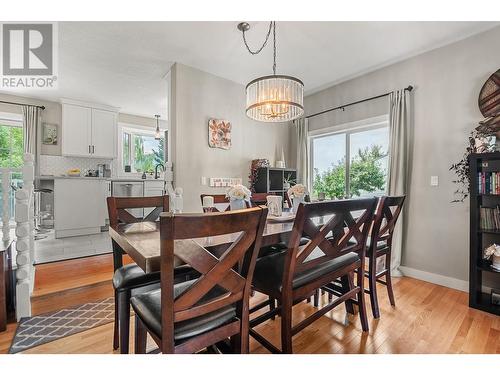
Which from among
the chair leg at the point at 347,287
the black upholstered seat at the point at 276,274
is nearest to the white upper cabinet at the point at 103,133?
the black upholstered seat at the point at 276,274

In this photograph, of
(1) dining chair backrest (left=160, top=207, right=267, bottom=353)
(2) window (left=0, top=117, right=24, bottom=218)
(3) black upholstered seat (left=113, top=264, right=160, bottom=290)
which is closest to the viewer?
(1) dining chair backrest (left=160, top=207, right=267, bottom=353)

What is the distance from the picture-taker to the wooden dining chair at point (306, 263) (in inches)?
47.7

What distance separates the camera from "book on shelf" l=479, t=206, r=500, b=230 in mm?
2109

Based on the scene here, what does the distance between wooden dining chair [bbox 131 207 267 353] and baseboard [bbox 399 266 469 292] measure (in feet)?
8.53

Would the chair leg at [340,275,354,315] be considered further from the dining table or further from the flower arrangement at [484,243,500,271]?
the flower arrangement at [484,243,500,271]

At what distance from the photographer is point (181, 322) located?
0.93 meters

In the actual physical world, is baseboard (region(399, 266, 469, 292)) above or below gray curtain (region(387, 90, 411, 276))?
below

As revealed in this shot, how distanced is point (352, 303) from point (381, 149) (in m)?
2.18

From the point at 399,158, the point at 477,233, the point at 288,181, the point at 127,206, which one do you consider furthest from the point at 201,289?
the point at 288,181

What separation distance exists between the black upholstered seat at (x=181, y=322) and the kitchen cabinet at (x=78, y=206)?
3.93 meters

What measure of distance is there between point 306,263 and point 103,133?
5.08 metres

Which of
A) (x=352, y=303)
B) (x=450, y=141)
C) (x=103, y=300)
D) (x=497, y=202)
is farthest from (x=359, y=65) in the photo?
(x=103, y=300)

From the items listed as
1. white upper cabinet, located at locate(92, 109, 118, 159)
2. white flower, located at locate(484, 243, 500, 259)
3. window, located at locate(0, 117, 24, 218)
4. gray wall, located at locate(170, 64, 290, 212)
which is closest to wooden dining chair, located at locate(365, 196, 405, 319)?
white flower, located at locate(484, 243, 500, 259)

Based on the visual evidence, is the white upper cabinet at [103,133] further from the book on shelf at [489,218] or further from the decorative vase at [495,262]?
the decorative vase at [495,262]
